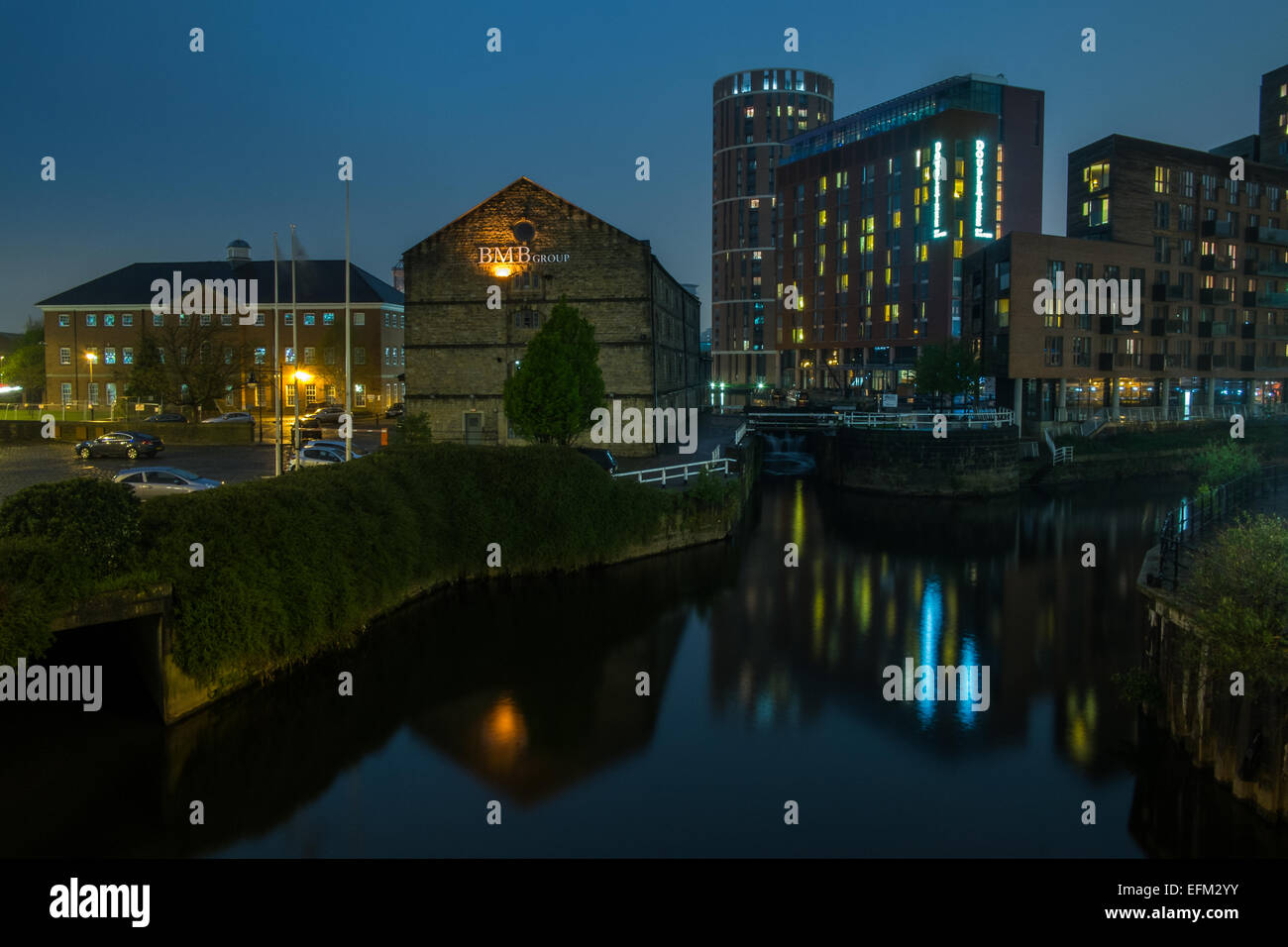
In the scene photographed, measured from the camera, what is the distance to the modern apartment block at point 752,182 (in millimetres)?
131875

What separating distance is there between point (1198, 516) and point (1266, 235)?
54.8 metres

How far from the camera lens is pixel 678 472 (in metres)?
37.1

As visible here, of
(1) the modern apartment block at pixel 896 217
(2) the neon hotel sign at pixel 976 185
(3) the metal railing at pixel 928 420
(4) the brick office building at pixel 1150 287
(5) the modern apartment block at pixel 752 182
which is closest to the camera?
(3) the metal railing at pixel 928 420

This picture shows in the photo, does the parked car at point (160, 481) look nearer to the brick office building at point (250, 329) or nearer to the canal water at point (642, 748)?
the canal water at point (642, 748)

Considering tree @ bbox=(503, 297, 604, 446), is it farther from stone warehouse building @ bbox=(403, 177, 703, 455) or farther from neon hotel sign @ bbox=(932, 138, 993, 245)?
neon hotel sign @ bbox=(932, 138, 993, 245)

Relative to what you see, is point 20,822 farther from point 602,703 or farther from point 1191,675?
point 1191,675

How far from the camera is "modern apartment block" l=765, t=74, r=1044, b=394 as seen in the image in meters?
91.9

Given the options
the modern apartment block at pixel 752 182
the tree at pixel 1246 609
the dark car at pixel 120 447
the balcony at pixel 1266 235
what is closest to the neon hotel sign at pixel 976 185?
the balcony at pixel 1266 235

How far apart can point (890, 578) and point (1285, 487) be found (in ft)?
66.0

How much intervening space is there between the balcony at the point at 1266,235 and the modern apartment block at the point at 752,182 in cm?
6658

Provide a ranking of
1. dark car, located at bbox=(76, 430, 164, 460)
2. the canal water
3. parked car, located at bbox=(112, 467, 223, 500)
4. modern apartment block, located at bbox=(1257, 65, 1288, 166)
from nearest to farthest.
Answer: the canal water
parked car, located at bbox=(112, 467, 223, 500)
dark car, located at bbox=(76, 430, 164, 460)
modern apartment block, located at bbox=(1257, 65, 1288, 166)

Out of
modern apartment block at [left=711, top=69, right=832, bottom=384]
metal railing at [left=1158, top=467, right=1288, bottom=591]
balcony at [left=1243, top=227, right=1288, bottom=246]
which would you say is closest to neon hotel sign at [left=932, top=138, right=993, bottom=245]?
balcony at [left=1243, top=227, right=1288, bottom=246]

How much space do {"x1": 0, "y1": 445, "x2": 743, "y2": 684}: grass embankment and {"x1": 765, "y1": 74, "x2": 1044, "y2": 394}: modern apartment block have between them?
Answer: 66.7 meters

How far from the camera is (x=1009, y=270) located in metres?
53.8
